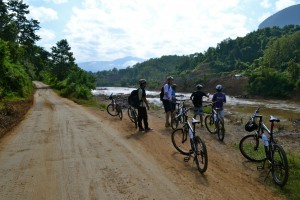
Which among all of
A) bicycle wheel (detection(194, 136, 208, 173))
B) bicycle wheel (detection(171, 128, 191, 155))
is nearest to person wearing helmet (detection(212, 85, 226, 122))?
bicycle wheel (detection(171, 128, 191, 155))

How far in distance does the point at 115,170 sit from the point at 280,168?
3752mm

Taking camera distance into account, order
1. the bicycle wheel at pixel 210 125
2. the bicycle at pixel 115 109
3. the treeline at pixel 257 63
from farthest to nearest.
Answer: the treeline at pixel 257 63, the bicycle at pixel 115 109, the bicycle wheel at pixel 210 125

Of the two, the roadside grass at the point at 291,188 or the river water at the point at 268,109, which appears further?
the river water at the point at 268,109

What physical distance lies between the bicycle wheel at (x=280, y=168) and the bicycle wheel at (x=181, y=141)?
2.75m

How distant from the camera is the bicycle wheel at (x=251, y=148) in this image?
351 inches

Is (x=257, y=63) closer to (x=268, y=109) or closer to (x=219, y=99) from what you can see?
(x=268, y=109)

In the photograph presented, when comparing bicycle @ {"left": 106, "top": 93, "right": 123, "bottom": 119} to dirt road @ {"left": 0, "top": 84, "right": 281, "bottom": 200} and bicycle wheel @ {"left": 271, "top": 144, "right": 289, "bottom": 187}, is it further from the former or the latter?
bicycle wheel @ {"left": 271, "top": 144, "right": 289, "bottom": 187}

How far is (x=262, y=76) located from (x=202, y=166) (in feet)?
217

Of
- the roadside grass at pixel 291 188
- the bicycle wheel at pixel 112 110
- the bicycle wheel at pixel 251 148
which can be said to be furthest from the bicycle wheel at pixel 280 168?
the bicycle wheel at pixel 112 110

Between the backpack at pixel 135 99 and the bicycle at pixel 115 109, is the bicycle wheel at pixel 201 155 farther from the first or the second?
the bicycle at pixel 115 109

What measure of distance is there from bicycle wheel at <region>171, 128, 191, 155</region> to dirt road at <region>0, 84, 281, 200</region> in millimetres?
248

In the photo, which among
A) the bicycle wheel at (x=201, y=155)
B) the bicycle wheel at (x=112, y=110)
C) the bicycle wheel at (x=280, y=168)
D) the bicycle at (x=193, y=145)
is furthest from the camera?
the bicycle wheel at (x=112, y=110)

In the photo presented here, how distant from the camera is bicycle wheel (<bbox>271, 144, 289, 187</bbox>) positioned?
6.74 m

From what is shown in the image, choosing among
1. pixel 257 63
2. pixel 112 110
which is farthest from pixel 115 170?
pixel 257 63
